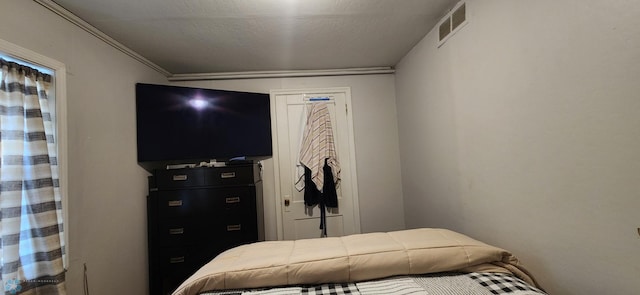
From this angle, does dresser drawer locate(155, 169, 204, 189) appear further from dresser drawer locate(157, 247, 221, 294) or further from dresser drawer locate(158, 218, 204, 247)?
dresser drawer locate(157, 247, 221, 294)

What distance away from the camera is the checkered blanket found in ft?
3.18

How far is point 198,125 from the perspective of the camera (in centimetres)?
231

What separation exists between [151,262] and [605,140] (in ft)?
10.1

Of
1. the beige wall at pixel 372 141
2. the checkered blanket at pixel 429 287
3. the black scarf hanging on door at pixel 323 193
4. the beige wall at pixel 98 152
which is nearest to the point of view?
the checkered blanket at pixel 429 287

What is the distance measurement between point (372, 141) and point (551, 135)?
1.76 m

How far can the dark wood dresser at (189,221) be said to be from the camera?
206cm

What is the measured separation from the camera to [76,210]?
151cm

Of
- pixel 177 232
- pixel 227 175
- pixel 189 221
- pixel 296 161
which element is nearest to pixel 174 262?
pixel 177 232

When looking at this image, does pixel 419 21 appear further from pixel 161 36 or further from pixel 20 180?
pixel 20 180

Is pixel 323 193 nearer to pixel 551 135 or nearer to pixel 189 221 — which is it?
pixel 189 221

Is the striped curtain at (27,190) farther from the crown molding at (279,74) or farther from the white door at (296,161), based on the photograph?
the white door at (296,161)

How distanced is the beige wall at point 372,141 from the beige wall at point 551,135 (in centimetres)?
95

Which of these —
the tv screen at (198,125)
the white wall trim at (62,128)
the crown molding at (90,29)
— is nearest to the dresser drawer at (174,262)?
the white wall trim at (62,128)

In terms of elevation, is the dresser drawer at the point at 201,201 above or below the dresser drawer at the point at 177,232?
above
